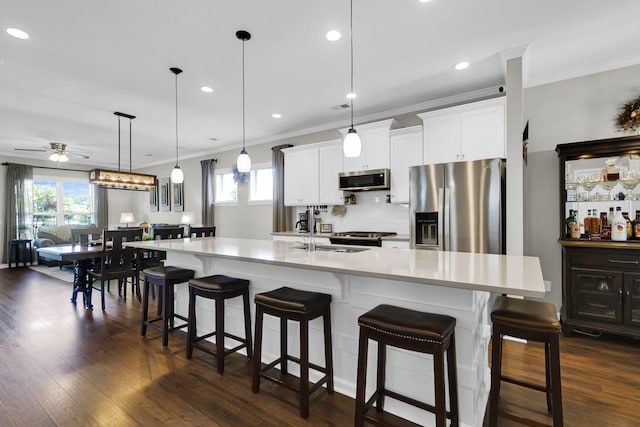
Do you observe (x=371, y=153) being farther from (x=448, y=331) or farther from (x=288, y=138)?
(x=448, y=331)

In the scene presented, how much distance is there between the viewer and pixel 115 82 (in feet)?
11.8

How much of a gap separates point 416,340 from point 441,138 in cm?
288

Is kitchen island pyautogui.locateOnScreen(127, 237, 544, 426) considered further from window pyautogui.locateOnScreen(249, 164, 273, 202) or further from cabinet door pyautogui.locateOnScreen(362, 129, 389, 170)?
window pyautogui.locateOnScreen(249, 164, 273, 202)

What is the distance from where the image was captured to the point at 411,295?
1.86 metres

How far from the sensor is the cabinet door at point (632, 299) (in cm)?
281

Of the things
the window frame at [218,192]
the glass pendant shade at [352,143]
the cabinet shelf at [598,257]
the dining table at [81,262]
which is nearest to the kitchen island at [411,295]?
the glass pendant shade at [352,143]

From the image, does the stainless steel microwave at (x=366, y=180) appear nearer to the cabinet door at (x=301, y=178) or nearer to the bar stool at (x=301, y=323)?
the cabinet door at (x=301, y=178)

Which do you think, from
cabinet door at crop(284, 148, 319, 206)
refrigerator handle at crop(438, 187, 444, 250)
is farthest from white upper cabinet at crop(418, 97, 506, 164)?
cabinet door at crop(284, 148, 319, 206)

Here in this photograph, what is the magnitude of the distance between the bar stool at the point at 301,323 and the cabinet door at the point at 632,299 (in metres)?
2.83

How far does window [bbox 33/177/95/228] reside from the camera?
7.93 metres

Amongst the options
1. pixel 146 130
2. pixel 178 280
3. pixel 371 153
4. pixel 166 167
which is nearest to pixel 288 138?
pixel 371 153

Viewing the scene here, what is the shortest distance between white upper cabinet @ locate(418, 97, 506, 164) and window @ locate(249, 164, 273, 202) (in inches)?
132

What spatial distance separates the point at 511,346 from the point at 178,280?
317 centimetres

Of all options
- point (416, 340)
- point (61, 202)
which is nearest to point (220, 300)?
point (416, 340)
